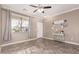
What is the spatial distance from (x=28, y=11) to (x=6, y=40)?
1252mm

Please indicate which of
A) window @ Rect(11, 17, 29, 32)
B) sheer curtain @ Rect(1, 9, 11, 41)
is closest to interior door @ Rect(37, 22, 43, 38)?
window @ Rect(11, 17, 29, 32)

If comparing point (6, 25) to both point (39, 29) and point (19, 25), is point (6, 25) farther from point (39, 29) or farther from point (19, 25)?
point (39, 29)

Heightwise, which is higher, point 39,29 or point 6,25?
point 6,25

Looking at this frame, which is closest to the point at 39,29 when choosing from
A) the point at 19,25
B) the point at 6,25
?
the point at 19,25

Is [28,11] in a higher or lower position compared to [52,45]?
higher

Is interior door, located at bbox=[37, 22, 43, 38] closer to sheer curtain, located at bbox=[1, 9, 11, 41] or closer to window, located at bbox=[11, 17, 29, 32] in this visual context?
window, located at bbox=[11, 17, 29, 32]

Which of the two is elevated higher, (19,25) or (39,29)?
(19,25)

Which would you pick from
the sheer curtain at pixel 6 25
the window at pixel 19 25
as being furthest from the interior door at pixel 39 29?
the sheer curtain at pixel 6 25

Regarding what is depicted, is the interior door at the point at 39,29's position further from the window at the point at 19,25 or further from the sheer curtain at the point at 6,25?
the sheer curtain at the point at 6,25

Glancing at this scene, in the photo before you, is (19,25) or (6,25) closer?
(19,25)

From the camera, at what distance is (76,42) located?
273cm
